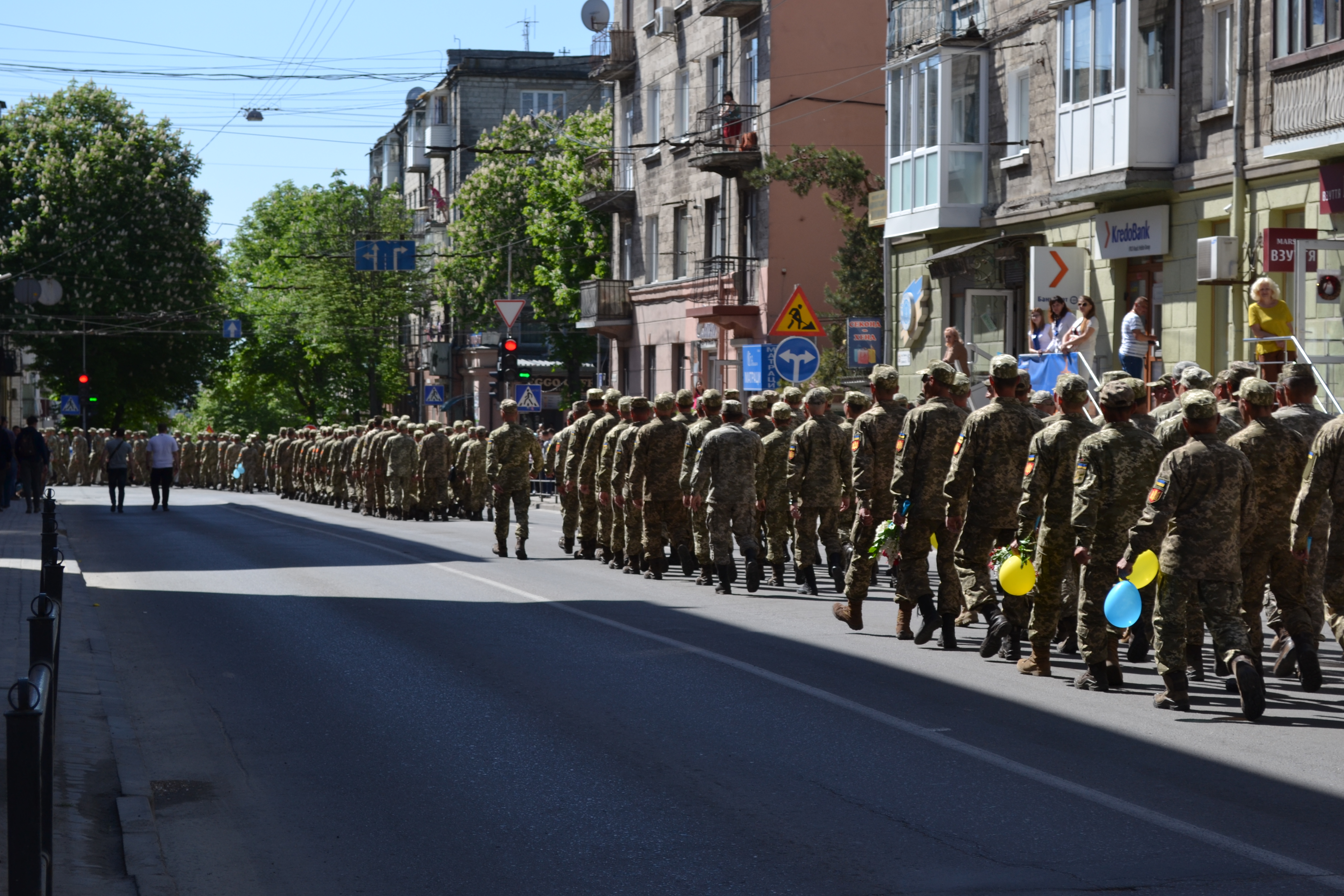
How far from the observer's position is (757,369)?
25.9m

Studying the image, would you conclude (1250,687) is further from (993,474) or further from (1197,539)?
(993,474)

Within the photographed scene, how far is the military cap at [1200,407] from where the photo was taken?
908cm

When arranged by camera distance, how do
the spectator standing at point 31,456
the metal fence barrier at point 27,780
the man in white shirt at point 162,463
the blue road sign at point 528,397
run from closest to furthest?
the metal fence barrier at point 27,780 → the spectator standing at point 31,456 → the blue road sign at point 528,397 → the man in white shirt at point 162,463

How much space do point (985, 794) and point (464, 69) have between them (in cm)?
7531

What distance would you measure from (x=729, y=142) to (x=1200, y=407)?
31696 mm

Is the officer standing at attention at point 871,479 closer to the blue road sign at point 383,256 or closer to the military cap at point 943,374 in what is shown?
the military cap at point 943,374

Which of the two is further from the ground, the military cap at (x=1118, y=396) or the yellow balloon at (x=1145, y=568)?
the military cap at (x=1118, y=396)

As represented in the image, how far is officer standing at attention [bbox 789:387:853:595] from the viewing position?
16.3m

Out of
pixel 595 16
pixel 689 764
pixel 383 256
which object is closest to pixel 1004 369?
pixel 689 764

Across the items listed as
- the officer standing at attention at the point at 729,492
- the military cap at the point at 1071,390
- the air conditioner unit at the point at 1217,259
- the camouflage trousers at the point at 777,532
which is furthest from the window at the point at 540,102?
the military cap at the point at 1071,390

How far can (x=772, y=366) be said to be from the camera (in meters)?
24.5

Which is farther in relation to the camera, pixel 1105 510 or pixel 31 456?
pixel 31 456

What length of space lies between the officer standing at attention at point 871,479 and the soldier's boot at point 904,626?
26 centimetres

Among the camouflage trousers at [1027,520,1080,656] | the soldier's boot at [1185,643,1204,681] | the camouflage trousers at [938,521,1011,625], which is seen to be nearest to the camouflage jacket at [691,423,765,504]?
the camouflage trousers at [938,521,1011,625]
